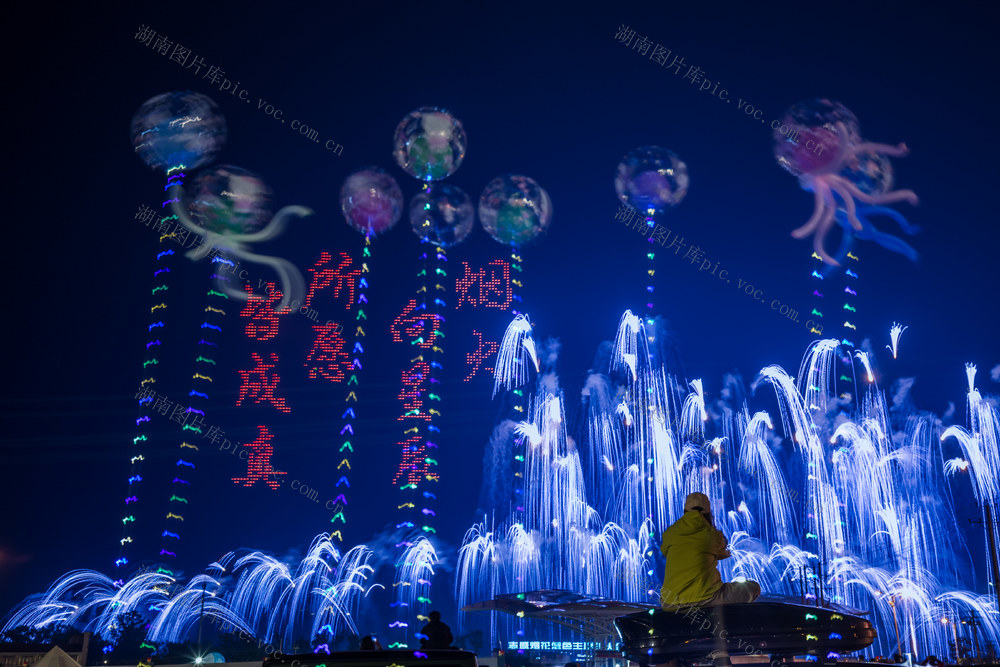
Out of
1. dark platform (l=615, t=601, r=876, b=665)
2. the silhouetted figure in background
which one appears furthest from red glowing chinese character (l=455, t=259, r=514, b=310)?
dark platform (l=615, t=601, r=876, b=665)

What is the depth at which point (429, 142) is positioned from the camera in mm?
29938

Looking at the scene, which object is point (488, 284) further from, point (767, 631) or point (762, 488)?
point (767, 631)

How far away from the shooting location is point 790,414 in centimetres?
3900

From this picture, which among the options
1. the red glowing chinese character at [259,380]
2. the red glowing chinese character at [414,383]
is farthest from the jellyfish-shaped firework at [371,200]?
the red glowing chinese character at [259,380]

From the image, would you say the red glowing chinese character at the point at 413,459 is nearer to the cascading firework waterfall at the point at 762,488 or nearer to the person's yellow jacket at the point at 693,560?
the cascading firework waterfall at the point at 762,488

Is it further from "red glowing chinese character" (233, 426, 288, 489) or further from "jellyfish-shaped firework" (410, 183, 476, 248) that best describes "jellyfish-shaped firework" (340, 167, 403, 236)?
"red glowing chinese character" (233, 426, 288, 489)

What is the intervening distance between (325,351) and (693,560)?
52454 millimetres

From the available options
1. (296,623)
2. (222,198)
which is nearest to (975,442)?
(222,198)

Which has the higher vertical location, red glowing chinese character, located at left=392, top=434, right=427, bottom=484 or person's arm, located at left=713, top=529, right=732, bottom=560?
red glowing chinese character, located at left=392, top=434, right=427, bottom=484

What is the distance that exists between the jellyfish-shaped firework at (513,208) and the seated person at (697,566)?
27431 mm

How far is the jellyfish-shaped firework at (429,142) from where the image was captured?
1180 inches

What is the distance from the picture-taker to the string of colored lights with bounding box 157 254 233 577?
4966cm

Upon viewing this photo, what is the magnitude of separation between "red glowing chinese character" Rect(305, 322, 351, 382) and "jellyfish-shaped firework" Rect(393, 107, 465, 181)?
25.6 metres

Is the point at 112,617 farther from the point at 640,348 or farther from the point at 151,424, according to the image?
the point at 640,348
